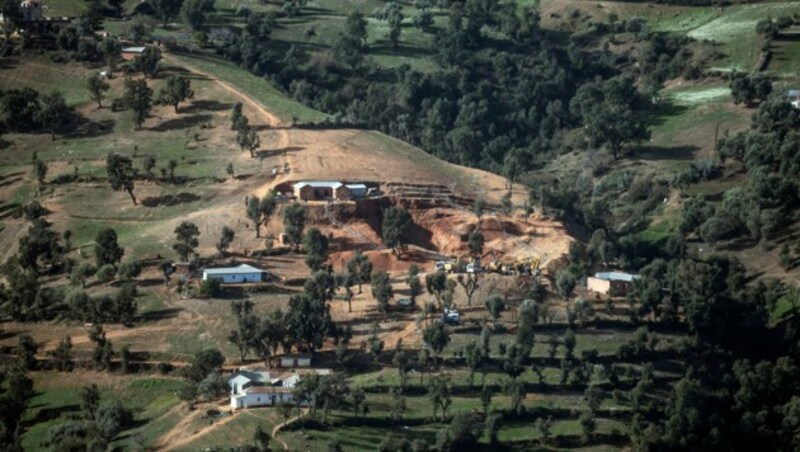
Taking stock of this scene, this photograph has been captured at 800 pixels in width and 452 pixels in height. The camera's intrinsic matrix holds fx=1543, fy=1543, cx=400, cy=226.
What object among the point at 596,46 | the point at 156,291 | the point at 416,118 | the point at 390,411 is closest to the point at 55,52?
the point at 416,118

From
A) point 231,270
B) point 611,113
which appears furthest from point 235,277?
point 611,113

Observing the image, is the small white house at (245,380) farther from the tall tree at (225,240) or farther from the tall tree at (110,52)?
the tall tree at (110,52)

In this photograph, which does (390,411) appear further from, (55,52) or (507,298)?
(55,52)

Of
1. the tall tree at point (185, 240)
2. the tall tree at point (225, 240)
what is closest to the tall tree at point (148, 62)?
the tall tree at point (225, 240)

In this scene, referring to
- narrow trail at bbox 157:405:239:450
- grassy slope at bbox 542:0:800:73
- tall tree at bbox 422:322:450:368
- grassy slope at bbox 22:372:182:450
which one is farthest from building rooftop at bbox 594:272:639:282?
grassy slope at bbox 542:0:800:73

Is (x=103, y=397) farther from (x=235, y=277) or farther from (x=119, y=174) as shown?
(x=119, y=174)
